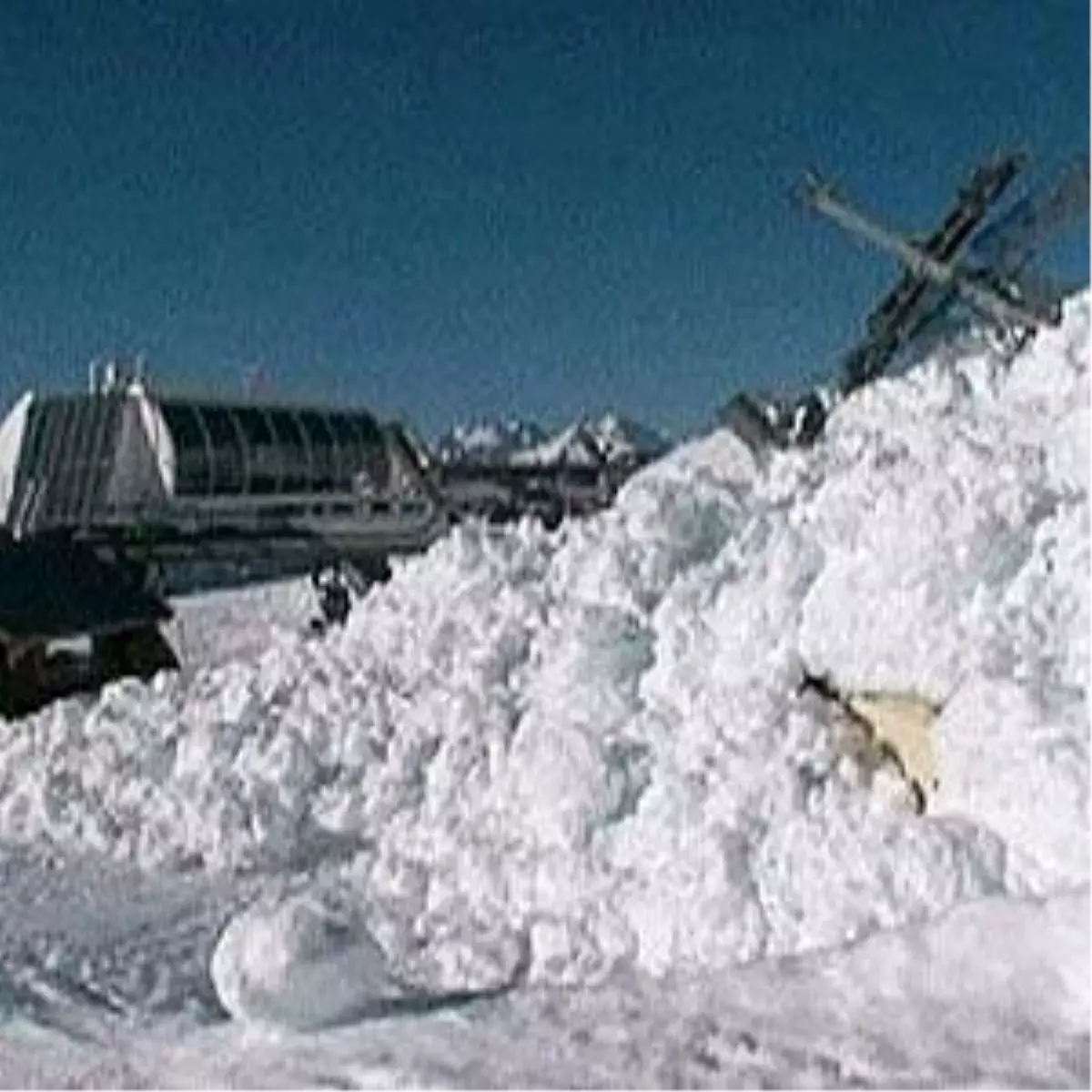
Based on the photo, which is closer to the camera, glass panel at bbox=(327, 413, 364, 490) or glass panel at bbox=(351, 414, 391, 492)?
glass panel at bbox=(351, 414, 391, 492)

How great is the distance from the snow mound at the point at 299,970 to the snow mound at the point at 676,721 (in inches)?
94.4

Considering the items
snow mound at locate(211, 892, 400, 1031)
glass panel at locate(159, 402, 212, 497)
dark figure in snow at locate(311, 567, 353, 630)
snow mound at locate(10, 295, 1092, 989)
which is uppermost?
glass panel at locate(159, 402, 212, 497)

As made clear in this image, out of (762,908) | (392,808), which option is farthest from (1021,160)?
(762,908)

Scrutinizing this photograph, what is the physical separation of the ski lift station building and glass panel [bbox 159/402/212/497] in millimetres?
22

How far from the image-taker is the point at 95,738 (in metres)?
17.5

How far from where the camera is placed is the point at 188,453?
4062 cm

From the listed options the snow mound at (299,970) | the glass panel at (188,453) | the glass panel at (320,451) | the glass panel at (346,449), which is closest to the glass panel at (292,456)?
the glass panel at (320,451)

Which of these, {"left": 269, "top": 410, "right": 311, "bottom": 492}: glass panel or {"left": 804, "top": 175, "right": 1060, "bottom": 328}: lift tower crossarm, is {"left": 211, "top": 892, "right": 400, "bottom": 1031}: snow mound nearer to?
{"left": 804, "top": 175, "right": 1060, "bottom": 328}: lift tower crossarm

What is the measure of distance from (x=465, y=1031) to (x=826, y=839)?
394 centimetres

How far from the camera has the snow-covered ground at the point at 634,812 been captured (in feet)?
21.7

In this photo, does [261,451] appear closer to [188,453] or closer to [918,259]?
[188,453]

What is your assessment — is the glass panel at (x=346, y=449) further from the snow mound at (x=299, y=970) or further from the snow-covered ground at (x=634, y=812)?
the snow mound at (x=299, y=970)

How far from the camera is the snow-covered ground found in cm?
661

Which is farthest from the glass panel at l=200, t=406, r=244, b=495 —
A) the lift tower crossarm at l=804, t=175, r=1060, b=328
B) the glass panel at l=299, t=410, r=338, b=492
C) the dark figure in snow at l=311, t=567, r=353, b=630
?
the lift tower crossarm at l=804, t=175, r=1060, b=328
